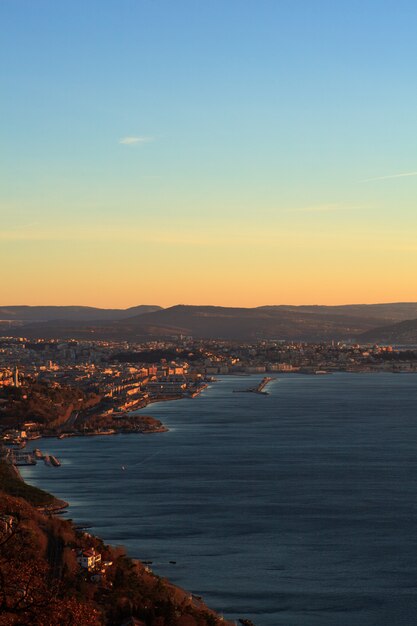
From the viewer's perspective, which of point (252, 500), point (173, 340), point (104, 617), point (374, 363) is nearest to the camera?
point (104, 617)

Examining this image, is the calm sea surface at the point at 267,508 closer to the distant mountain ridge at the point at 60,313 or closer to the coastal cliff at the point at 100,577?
the coastal cliff at the point at 100,577

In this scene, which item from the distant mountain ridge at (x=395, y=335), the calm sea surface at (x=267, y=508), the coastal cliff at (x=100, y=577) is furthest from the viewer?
the distant mountain ridge at (x=395, y=335)

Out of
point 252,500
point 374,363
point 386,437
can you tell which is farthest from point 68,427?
point 374,363

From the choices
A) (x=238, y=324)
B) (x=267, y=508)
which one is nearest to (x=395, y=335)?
(x=238, y=324)

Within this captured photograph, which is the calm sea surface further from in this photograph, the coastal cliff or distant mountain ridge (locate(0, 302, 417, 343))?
distant mountain ridge (locate(0, 302, 417, 343))

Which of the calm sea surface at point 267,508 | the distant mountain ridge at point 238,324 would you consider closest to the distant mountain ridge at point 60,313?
the distant mountain ridge at point 238,324

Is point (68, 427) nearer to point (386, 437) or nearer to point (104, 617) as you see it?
point (386, 437)

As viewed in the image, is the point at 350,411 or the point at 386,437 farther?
the point at 350,411

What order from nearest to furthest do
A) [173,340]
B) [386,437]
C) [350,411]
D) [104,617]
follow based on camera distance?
[104,617] → [386,437] → [350,411] → [173,340]
